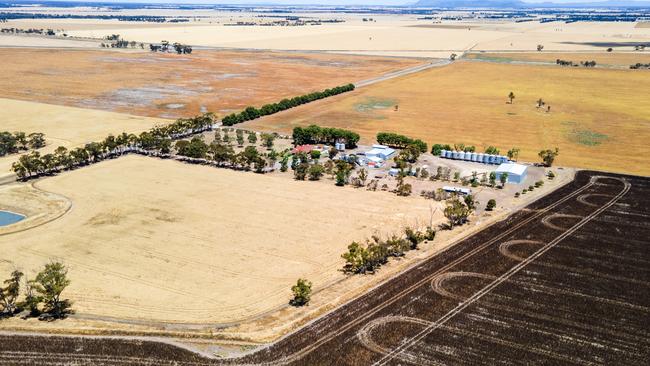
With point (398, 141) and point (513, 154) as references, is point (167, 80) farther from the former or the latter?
point (513, 154)

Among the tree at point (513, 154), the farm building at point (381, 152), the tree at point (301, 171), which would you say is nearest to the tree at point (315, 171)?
the tree at point (301, 171)

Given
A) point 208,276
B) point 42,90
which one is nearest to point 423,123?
point 208,276

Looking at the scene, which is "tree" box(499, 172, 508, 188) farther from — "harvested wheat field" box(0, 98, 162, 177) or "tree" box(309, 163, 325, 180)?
"harvested wheat field" box(0, 98, 162, 177)

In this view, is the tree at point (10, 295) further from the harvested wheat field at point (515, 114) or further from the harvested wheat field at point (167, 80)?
the harvested wheat field at point (167, 80)

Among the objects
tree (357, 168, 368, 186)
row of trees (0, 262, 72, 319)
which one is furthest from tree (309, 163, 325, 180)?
row of trees (0, 262, 72, 319)

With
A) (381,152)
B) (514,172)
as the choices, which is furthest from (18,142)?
(514,172)

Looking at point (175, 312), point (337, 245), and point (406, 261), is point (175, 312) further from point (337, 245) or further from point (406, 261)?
point (406, 261)
